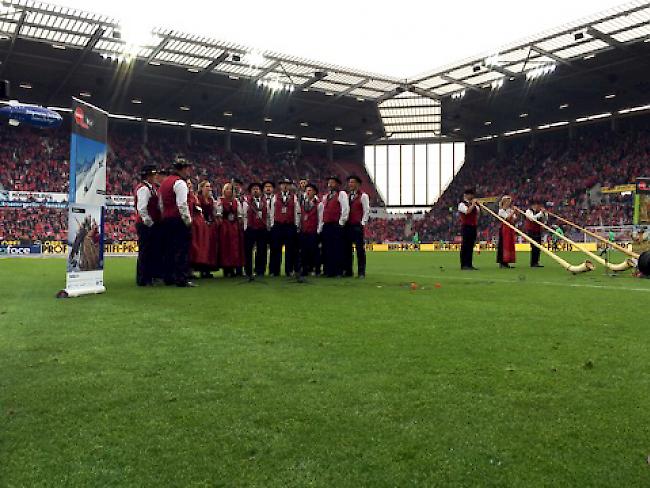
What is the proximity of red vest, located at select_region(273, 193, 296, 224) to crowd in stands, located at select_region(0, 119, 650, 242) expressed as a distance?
24797mm

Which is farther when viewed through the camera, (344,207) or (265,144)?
(265,144)

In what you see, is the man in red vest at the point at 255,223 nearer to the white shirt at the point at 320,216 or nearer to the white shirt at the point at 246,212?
the white shirt at the point at 246,212

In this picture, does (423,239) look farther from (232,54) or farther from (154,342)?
(154,342)

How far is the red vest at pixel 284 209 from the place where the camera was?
11.1m

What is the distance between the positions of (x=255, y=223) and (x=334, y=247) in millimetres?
1710

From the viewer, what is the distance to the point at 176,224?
8.95 m

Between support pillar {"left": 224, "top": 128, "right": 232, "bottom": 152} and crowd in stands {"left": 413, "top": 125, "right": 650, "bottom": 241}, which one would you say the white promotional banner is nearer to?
crowd in stands {"left": 413, "top": 125, "right": 650, "bottom": 241}

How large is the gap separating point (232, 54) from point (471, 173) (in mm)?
26978

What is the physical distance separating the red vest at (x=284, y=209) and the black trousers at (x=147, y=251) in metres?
2.60

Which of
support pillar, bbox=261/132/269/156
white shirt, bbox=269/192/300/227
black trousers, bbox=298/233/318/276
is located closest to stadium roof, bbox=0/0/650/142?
support pillar, bbox=261/132/269/156

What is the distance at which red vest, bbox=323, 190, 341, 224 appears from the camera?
36.1 feet

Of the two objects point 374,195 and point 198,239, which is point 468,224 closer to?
point 198,239

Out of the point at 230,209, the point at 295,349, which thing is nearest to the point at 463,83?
the point at 230,209

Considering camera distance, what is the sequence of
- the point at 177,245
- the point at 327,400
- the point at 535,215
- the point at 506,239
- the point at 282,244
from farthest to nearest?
the point at 535,215 < the point at 506,239 < the point at 282,244 < the point at 177,245 < the point at 327,400
